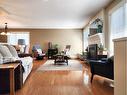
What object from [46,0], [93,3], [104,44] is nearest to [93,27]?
[104,44]

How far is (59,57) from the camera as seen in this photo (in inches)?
318

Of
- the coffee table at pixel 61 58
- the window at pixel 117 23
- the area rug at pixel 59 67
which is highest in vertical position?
the window at pixel 117 23

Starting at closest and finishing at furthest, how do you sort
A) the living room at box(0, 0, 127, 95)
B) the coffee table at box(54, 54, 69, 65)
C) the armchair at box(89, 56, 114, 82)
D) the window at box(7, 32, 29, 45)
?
the living room at box(0, 0, 127, 95)
the armchair at box(89, 56, 114, 82)
the coffee table at box(54, 54, 69, 65)
the window at box(7, 32, 29, 45)

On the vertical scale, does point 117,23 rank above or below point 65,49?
above

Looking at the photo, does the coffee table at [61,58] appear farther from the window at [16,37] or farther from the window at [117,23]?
the window at [16,37]

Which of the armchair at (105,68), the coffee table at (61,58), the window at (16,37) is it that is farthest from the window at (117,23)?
the window at (16,37)

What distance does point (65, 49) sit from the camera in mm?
11781

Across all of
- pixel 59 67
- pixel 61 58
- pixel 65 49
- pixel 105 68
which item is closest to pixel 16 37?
pixel 65 49

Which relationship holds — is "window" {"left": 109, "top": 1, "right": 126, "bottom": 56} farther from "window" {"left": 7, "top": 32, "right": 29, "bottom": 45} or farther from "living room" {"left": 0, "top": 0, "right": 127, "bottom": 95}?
"window" {"left": 7, "top": 32, "right": 29, "bottom": 45}

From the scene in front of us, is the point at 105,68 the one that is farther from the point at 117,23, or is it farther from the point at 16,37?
the point at 16,37

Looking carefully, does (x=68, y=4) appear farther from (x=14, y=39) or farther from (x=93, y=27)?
(x=14, y=39)

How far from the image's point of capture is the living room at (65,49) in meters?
3.15

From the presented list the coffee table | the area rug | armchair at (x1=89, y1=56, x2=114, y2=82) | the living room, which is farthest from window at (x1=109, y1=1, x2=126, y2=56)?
the coffee table

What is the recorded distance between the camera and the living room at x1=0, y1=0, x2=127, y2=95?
3.15m
